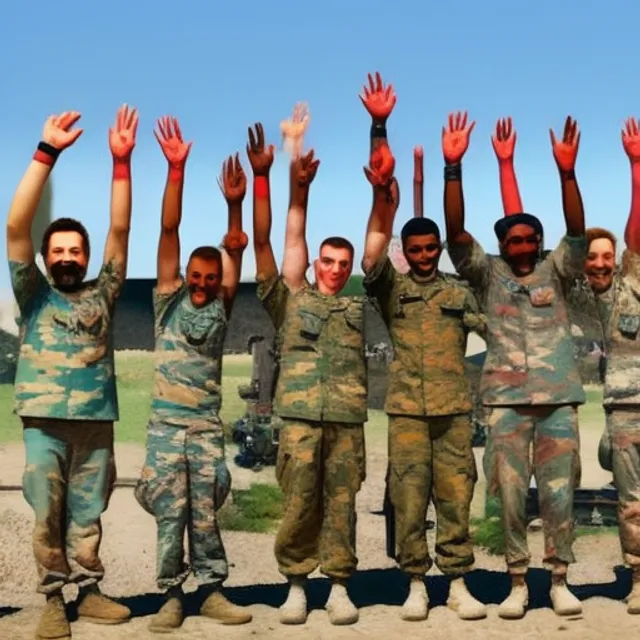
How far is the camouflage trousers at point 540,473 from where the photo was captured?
5.84m

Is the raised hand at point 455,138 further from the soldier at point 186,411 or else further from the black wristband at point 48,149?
the black wristband at point 48,149

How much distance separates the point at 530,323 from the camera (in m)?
5.90

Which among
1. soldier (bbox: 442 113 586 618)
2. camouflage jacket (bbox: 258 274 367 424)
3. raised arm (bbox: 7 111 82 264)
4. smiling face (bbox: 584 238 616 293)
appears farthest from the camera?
smiling face (bbox: 584 238 616 293)

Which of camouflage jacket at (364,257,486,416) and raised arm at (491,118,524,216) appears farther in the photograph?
raised arm at (491,118,524,216)

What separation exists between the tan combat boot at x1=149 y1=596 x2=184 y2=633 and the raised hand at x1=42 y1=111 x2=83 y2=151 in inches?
95.8

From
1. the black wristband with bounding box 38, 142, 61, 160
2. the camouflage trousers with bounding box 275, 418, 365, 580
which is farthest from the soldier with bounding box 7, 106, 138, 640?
the camouflage trousers with bounding box 275, 418, 365, 580

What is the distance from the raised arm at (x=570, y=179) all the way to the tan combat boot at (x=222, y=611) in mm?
2675

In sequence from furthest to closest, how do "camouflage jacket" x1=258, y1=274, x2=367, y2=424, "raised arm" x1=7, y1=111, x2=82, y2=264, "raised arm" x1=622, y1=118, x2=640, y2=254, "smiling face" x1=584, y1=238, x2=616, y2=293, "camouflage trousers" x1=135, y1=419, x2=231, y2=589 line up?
"smiling face" x1=584, y1=238, x2=616, y2=293 < "raised arm" x1=622, y1=118, x2=640, y2=254 < "camouflage jacket" x1=258, y1=274, x2=367, y2=424 < "camouflage trousers" x1=135, y1=419, x2=231, y2=589 < "raised arm" x1=7, y1=111, x2=82, y2=264

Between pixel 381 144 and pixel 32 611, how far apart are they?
3339 mm

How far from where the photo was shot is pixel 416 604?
579cm

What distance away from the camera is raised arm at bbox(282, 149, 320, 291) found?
5.73 meters

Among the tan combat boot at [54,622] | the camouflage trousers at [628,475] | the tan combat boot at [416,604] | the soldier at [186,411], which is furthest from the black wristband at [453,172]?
the tan combat boot at [54,622]

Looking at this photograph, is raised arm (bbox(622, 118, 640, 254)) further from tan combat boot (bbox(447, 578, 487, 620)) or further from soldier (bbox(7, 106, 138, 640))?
soldier (bbox(7, 106, 138, 640))

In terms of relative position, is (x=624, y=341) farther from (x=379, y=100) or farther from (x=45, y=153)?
(x=45, y=153)
